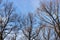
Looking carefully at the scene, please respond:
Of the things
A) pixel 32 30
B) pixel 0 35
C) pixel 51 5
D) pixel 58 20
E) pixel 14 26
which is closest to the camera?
pixel 58 20

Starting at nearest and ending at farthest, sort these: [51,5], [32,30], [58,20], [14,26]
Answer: [58,20]
[51,5]
[14,26]
[32,30]

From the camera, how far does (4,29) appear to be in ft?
103

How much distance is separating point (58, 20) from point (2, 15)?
11171 mm

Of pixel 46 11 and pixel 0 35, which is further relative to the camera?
pixel 0 35

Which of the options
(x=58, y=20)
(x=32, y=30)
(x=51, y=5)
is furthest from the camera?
(x=32, y=30)

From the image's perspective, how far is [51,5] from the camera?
93.6ft

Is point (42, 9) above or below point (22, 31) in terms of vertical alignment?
above

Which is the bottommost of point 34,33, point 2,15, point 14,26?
point 34,33

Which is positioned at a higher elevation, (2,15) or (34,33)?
(2,15)

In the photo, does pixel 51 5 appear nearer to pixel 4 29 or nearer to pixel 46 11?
pixel 46 11

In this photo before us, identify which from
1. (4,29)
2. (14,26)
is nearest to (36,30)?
(14,26)

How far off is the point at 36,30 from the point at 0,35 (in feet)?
44.5

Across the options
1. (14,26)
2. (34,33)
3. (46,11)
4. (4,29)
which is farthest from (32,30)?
(46,11)

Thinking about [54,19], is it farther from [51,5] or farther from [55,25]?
[51,5]
